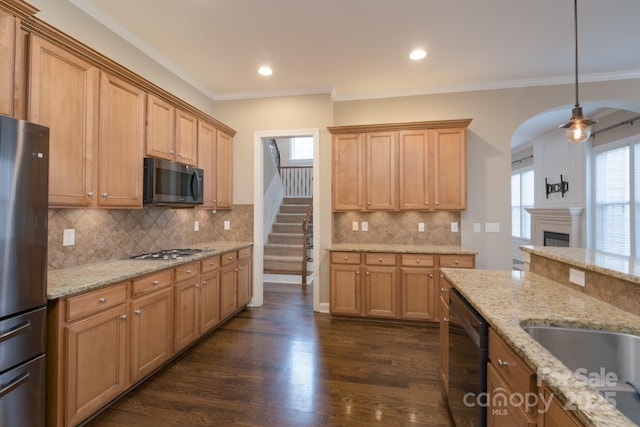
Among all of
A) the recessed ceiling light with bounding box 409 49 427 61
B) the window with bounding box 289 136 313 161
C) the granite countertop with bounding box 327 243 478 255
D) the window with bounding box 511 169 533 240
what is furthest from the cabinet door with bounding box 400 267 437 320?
the window with bounding box 289 136 313 161

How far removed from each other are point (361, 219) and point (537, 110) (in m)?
2.75

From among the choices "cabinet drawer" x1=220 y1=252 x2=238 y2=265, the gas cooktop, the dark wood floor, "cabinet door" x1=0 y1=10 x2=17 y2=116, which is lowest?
the dark wood floor

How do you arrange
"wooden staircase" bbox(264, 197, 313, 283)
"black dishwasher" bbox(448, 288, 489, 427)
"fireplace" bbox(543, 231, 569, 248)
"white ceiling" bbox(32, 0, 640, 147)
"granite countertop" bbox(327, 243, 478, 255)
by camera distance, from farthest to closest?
"wooden staircase" bbox(264, 197, 313, 283)
"fireplace" bbox(543, 231, 569, 248)
"granite countertop" bbox(327, 243, 478, 255)
"white ceiling" bbox(32, 0, 640, 147)
"black dishwasher" bbox(448, 288, 489, 427)

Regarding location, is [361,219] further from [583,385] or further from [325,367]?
[583,385]

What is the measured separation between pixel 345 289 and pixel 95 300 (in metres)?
2.74

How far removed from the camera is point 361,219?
444cm

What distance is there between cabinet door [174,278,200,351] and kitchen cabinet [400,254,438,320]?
7.93ft

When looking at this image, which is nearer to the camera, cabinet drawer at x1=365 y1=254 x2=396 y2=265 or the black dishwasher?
the black dishwasher

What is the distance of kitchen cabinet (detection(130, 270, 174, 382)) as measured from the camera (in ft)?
7.58

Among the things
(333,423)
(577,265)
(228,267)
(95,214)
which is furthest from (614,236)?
(95,214)

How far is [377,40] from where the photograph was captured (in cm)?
310

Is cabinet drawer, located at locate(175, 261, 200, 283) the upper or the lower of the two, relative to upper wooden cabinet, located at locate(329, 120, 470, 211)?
lower

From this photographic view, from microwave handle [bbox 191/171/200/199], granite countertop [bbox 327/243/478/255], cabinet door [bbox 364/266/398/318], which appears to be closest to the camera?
microwave handle [bbox 191/171/200/199]

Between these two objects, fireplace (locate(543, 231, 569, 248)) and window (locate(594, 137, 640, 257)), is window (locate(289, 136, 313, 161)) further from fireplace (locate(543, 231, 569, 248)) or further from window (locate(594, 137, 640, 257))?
window (locate(594, 137, 640, 257))
